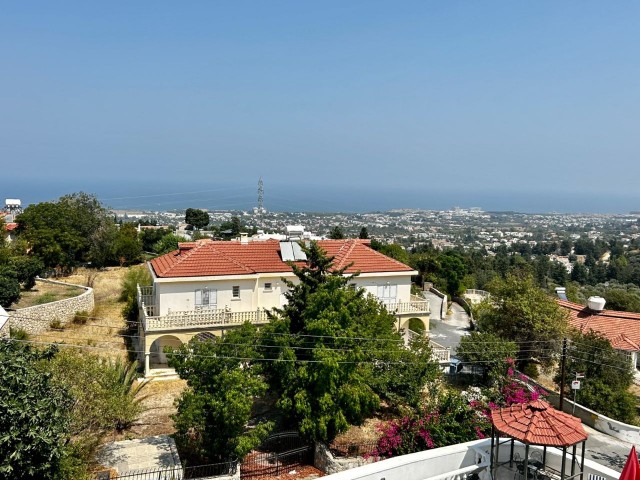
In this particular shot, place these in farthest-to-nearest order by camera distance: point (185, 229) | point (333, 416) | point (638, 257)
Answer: point (638, 257) → point (185, 229) → point (333, 416)

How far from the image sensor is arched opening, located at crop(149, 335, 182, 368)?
25312 millimetres

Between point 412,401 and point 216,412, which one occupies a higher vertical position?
point 216,412

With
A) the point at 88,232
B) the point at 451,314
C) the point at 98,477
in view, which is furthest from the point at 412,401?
the point at 88,232

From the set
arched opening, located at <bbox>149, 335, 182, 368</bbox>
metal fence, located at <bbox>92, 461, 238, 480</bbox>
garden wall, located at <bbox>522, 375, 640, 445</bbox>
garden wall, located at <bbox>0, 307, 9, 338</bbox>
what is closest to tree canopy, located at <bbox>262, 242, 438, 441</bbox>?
metal fence, located at <bbox>92, 461, 238, 480</bbox>

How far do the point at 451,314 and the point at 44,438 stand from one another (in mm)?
36511

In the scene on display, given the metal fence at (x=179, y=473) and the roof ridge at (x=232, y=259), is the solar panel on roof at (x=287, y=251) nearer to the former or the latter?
the roof ridge at (x=232, y=259)

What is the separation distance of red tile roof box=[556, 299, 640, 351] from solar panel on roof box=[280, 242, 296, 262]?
55.0 feet

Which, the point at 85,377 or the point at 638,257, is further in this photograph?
the point at 638,257

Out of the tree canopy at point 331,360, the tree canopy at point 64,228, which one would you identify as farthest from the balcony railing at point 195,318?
the tree canopy at point 64,228

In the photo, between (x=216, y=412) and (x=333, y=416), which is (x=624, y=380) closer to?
(x=333, y=416)


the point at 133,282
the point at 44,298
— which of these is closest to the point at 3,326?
the point at 44,298

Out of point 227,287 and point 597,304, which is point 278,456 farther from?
point 597,304

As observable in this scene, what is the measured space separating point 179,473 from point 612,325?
27.2 m

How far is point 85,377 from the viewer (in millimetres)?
15422
